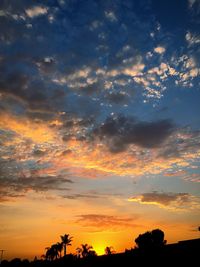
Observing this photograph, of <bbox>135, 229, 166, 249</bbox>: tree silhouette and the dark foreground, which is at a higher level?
<bbox>135, 229, 166, 249</bbox>: tree silhouette

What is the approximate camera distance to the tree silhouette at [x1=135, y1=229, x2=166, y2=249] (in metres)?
74.4

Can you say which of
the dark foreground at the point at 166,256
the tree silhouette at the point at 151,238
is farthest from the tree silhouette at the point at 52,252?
the dark foreground at the point at 166,256

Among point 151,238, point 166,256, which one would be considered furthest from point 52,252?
point 166,256

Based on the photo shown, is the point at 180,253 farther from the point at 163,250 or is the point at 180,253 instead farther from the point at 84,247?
the point at 84,247

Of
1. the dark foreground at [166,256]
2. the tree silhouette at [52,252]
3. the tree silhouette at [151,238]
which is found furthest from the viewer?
the tree silhouette at [52,252]

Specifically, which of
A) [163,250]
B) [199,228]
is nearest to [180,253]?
[163,250]

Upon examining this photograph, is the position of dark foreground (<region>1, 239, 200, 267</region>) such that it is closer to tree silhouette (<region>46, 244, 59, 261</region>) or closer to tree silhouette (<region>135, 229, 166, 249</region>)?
tree silhouette (<region>135, 229, 166, 249</region>)

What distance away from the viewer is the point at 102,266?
3048 cm

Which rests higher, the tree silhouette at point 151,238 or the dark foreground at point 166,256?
the tree silhouette at point 151,238

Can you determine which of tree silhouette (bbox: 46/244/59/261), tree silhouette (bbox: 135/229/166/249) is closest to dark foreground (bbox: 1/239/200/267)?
tree silhouette (bbox: 135/229/166/249)

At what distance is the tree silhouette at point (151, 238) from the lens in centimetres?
7438

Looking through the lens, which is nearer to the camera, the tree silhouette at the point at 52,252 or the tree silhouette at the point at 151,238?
the tree silhouette at the point at 151,238

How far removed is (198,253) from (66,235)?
7031 centimetres

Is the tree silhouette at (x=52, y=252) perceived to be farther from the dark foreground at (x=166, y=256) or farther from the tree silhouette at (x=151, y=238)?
the dark foreground at (x=166, y=256)
